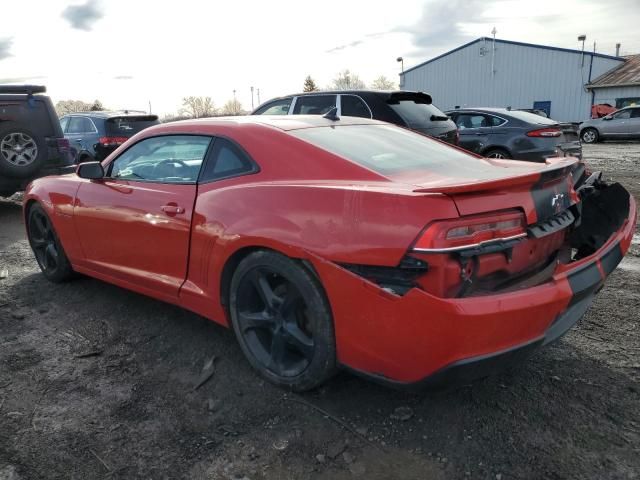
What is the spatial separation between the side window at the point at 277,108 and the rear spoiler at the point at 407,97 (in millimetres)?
1713

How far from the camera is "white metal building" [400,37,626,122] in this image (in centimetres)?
3238

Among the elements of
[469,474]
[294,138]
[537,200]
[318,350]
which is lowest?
[469,474]

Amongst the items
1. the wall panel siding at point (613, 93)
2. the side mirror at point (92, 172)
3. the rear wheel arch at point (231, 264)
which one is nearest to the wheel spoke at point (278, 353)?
the rear wheel arch at point (231, 264)

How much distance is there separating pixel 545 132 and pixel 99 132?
8.75 m

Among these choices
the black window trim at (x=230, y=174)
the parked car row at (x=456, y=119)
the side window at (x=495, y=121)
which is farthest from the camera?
the side window at (x=495, y=121)

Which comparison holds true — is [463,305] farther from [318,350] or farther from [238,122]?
[238,122]

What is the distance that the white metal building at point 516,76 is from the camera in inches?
1275

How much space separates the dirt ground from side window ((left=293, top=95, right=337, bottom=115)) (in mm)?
4767

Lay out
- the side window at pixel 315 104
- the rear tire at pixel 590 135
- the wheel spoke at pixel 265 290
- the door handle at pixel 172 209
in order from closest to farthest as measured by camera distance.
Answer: the wheel spoke at pixel 265 290 < the door handle at pixel 172 209 < the side window at pixel 315 104 < the rear tire at pixel 590 135

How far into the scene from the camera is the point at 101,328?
147 inches

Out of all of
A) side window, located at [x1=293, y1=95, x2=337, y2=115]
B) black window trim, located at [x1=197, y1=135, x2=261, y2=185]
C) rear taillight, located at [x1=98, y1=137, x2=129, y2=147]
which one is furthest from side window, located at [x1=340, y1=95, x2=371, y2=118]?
rear taillight, located at [x1=98, y1=137, x2=129, y2=147]

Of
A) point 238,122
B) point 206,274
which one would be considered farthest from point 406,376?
point 238,122

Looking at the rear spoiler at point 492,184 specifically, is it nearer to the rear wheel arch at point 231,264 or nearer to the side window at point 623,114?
the rear wheel arch at point 231,264

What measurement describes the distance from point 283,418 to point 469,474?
905mm
